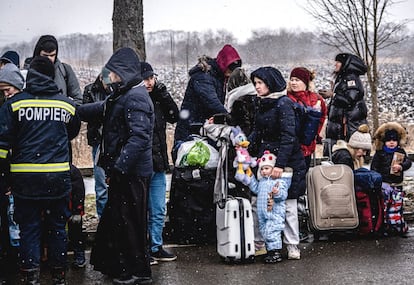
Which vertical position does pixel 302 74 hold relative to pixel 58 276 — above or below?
above

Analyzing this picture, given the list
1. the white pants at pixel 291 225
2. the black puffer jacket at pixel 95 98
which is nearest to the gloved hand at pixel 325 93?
the white pants at pixel 291 225

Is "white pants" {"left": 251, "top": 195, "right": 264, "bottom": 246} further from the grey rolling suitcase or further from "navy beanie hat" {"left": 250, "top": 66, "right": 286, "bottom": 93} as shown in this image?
"navy beanie hat" {"left": 250, "top": 66, "right": 286, "bottom": 93}

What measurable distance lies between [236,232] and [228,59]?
2.01 metres

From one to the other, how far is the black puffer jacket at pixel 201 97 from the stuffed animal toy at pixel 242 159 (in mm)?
499

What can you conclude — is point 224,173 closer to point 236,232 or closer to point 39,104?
point 236,232

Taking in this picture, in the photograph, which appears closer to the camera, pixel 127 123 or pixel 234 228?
pixel 127 123

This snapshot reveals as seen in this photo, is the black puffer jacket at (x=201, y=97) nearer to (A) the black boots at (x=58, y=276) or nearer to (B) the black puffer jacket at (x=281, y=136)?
(B) the black puffer jacket at (x=281, y=136)

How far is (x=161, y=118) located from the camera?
707cm

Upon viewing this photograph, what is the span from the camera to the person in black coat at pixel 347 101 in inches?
351

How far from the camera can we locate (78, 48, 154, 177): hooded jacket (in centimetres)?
588

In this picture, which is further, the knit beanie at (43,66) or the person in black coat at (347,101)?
the person in black coat at (347,101)

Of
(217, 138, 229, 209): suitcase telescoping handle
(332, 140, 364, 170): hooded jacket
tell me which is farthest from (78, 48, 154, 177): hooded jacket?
(332, 140, 364, 170): hooded jacket

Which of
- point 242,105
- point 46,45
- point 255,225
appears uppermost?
point 46,45

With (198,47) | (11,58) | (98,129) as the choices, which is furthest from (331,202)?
(198,47)
